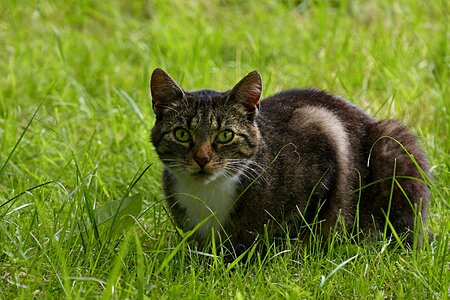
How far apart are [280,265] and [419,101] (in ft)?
7.21

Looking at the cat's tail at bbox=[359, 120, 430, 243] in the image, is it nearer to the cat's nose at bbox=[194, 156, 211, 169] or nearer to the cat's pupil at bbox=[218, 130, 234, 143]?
the cat's pupil at bbox=[218, 130, 234, 143]

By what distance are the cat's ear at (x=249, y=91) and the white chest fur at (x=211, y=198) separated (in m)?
0.37

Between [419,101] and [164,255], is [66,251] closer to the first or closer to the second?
[164,255]

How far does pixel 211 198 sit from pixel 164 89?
0.56 meters

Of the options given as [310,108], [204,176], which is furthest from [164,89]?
[310,108]

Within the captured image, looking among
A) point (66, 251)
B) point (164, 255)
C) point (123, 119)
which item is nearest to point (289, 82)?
point (123, 119)

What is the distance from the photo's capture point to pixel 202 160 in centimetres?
384

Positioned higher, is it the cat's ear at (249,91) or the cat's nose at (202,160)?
the cat's ear at (249,91)

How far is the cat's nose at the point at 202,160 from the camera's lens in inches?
151

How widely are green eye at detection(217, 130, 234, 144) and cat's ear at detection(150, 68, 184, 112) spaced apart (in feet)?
0.90

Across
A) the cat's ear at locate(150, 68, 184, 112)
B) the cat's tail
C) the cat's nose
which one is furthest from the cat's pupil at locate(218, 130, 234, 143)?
the cat's tail

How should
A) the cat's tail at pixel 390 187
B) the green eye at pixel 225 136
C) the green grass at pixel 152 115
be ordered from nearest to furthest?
the green grass at pixel 152 115 → the green eye at pixel 225 136 → the cat's tail at pixel 390 187

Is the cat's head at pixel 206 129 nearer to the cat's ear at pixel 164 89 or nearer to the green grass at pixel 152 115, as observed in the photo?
the cat's ear at pixel 164 89

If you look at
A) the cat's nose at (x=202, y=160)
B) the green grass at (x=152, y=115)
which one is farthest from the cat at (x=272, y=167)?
the green grass at (x=152, y=115)
